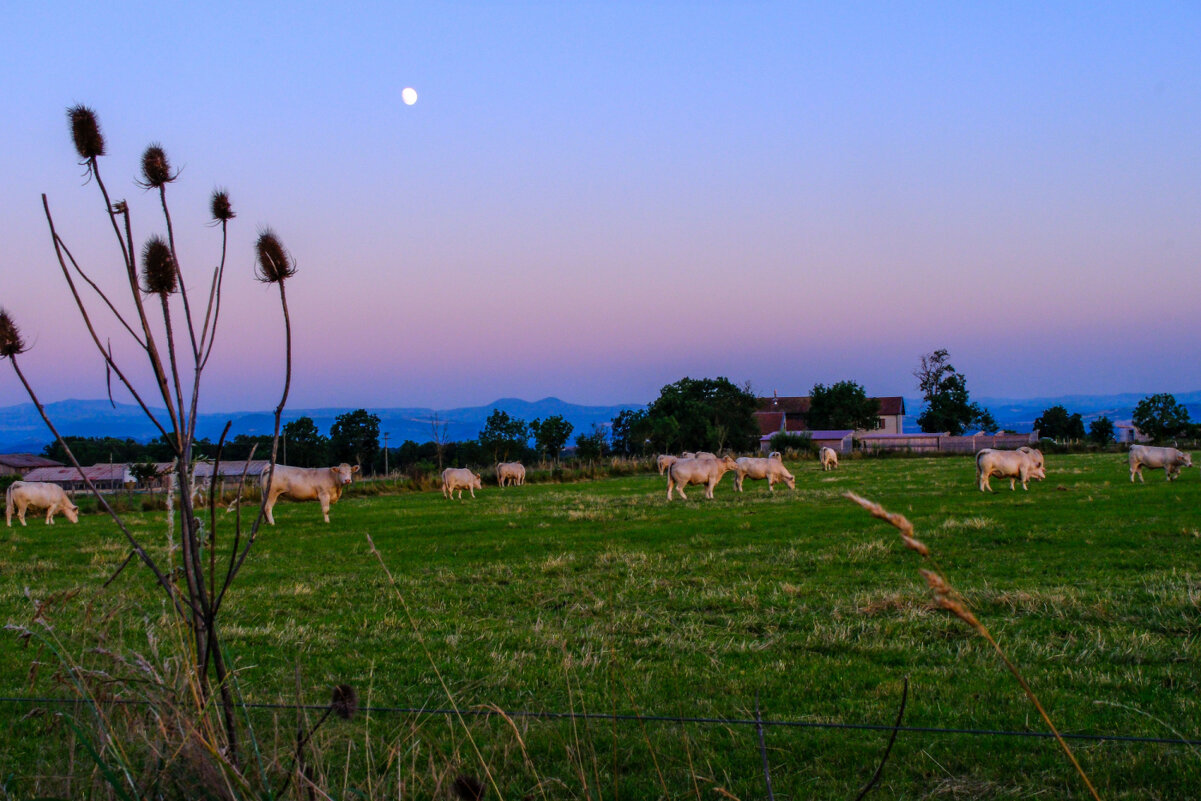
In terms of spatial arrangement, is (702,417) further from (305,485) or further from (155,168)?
(155,168)

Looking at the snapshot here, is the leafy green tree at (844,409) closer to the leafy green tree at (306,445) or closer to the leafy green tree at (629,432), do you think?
the leafy green tree at (629,432)

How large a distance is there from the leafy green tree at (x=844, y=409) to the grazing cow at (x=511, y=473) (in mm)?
68949

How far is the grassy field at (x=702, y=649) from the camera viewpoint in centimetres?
457

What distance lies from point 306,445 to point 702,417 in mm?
32477

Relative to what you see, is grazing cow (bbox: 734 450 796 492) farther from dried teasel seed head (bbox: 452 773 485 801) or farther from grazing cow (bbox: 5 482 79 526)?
dried teasel seed head (bbox: 452 773 485 801)

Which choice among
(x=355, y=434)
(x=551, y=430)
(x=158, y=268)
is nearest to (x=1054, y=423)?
(x=551, y=430)

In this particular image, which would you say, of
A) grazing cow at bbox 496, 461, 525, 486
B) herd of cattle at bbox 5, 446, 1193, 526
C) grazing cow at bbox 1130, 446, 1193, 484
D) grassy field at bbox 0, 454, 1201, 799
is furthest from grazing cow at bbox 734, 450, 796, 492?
grassy field at bbox 0, 454, 1201, 799

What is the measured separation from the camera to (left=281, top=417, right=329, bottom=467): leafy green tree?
65144 millimetres

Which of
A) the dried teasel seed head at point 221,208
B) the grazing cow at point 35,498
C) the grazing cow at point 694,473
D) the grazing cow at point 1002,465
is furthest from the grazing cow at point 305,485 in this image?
the dried teasel seed head at point 221,208

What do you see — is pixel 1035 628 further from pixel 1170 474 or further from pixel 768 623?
pixel 1170 474

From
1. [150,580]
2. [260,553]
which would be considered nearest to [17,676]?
[150,580]

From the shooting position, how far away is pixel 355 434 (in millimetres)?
74125

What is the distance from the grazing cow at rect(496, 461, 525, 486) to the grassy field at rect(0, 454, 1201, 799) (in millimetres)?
21553

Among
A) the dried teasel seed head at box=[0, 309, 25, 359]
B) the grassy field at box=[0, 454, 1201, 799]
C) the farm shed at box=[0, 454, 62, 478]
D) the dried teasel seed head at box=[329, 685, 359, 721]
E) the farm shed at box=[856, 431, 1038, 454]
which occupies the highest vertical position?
the dried teasel seed head at box=[0, 309, 25, 359]
